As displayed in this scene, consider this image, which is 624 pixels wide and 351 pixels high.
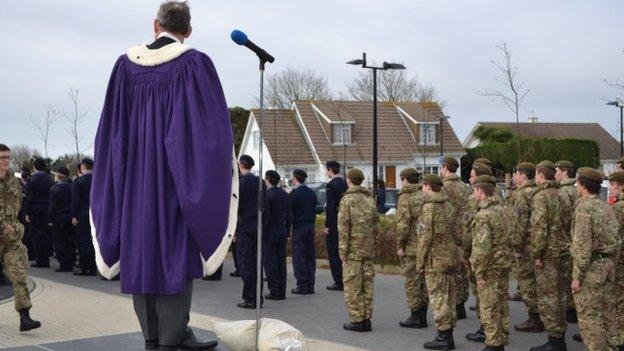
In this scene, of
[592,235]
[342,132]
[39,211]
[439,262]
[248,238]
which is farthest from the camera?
[342,132]

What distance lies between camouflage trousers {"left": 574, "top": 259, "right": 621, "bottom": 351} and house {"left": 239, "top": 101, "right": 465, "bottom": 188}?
44.8 m

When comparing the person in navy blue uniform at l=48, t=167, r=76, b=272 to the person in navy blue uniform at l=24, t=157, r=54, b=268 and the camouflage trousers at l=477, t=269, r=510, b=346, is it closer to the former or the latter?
the person in navy blue uniform at l=24, t=157, r=54, b=268

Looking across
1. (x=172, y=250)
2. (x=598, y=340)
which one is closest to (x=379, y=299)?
(x=598, y=340)

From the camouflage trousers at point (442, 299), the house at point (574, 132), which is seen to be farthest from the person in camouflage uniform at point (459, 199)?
the house at point (574, 132)

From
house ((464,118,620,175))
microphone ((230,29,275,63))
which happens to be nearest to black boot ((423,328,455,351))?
microphone ((230,29,275,63))

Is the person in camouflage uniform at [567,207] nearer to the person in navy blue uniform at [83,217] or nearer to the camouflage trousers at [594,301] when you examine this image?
the camouflage trousers at [594,301]

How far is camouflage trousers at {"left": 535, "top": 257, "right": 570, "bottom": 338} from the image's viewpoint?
8844 mm

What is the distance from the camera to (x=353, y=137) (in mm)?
54406

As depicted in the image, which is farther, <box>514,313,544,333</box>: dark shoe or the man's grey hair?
<box>514,313,544,333</box>: dark shoe

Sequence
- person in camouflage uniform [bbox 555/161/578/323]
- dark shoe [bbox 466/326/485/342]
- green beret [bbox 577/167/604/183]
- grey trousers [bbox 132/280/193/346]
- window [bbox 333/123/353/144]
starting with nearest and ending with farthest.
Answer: grey trousers [bbox 132/280/193/346] < green beret [bbox 577/167/604/183] < person in camouflage uniform [bbox 555/161/578/323] < dark shoe [bbox 466/326/485/342] < window [bbox 333/123/353/144]

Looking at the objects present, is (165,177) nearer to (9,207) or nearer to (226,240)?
(226,240)

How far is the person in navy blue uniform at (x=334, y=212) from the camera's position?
1351cm

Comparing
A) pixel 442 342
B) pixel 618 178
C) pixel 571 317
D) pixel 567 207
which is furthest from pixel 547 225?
pixel 571 317

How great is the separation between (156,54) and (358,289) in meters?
5.91
